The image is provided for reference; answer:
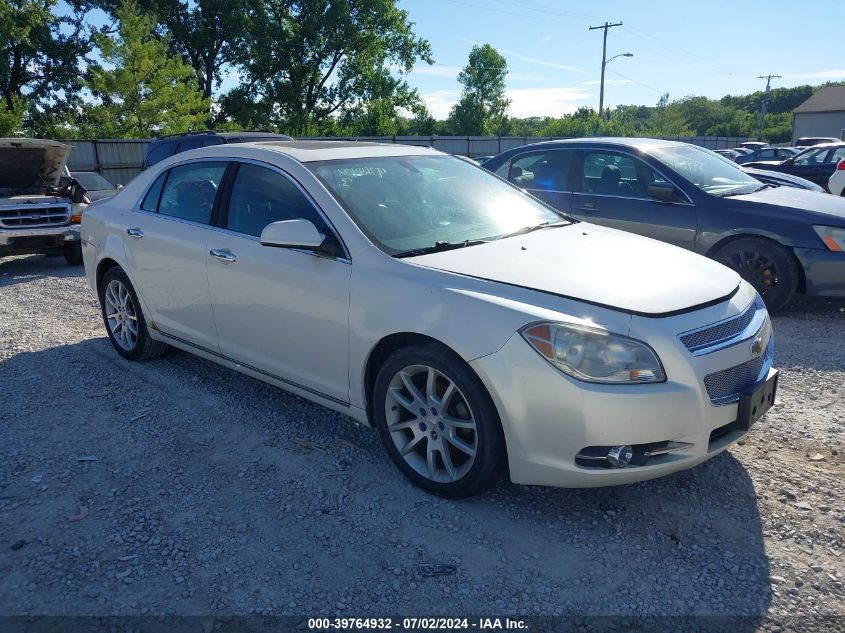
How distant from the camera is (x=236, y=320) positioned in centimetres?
402

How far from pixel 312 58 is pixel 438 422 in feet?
135

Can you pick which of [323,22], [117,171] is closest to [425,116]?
[323,22]

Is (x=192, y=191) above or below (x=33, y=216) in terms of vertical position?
above

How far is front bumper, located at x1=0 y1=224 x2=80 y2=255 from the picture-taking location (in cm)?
904

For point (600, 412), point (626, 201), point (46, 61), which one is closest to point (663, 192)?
point (626, 201)

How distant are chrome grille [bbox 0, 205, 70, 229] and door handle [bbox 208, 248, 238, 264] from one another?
6.70 metres

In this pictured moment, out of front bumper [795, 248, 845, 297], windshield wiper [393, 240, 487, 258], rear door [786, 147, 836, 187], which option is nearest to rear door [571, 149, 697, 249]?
front bumper [795, 248, 845, 297]

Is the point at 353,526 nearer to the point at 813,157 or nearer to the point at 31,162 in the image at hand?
the point at 31,162

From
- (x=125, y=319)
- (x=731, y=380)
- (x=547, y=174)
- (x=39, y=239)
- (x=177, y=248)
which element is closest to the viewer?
(x=731, y=380)

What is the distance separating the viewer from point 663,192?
20.6ft

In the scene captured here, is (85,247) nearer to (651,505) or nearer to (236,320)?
(236,320)

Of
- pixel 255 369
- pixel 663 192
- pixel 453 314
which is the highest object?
pixel 663 192

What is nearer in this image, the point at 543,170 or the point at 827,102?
the point at 543,170

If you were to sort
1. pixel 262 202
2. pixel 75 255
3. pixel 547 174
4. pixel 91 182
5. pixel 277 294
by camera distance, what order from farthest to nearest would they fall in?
pixel 91 182, pixel 75 255, pixel 547 174, pixel 262 202, pixel 277 294
